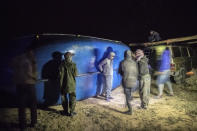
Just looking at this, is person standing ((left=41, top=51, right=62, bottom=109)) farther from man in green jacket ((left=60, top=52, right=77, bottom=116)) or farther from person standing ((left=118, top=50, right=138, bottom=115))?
person standing ((left=118, top=50, right=138, bottom=115))

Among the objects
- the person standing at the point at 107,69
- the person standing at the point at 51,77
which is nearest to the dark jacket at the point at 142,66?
the person standing at the point at 107,69

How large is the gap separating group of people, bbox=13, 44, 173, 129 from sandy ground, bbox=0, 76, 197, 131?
1.09ft

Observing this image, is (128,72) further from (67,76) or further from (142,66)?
(67,76)

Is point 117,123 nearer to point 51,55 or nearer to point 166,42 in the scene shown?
point 51,55

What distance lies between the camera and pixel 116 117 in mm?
5320

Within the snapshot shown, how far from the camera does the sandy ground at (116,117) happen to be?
4621 millimetres

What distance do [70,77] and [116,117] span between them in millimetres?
1877

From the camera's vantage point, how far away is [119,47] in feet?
28.1

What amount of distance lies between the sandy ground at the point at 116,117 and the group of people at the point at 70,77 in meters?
0.33

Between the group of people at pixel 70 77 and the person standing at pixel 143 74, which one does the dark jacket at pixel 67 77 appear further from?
the person standing at pixel 143 74

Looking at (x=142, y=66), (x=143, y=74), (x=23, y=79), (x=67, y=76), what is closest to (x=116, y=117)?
(x=143, y=74)

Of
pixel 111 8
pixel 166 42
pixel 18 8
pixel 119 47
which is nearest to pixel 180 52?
pixel 166 42

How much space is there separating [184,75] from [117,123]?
6.25 meters

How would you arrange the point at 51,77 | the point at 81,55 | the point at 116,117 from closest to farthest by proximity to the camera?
the point at 116,117 < the point at 51,77 < the point at 81,55
